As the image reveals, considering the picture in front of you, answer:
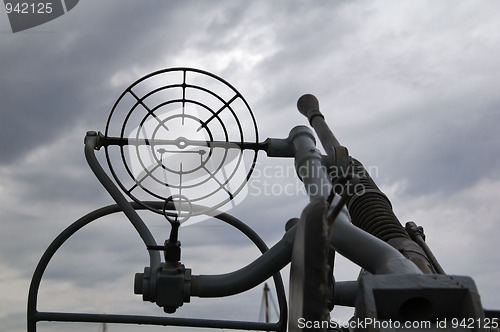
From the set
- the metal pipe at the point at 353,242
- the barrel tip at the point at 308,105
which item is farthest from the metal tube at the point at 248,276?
the barrel tip at the point at 308,105

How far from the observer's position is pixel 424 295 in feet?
6.35

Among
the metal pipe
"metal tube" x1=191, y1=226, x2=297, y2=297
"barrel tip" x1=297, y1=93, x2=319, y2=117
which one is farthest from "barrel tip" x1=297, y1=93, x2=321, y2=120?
"metal tube" x1=191, y1=226, x2=297, y2=297

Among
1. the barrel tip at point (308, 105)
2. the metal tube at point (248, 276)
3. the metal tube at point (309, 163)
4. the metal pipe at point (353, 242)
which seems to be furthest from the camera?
the barrel tip at point (308, 105)

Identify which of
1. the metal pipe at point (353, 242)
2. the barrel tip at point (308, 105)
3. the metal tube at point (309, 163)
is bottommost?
the metal pipe at point (353, 242)

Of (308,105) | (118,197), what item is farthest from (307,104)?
(118,197)

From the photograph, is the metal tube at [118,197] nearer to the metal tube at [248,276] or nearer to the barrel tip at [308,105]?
the metal tube at [248,276]

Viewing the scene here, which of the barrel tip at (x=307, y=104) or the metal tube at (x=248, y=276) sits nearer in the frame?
the metal tube at (x=248, y=276)

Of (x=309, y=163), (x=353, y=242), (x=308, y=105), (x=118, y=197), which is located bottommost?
(x=353, y=242)

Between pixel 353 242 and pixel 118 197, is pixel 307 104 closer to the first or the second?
pixel 118 197

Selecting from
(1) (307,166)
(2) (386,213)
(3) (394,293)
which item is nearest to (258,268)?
(1) (307,166)

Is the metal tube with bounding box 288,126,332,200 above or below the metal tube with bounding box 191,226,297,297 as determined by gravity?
above

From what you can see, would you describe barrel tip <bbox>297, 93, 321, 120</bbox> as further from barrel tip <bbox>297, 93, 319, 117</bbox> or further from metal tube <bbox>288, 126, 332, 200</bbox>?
metal tube <bbox>288, 126, 332, 200</bbox>

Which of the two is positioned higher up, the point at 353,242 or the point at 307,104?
the point at 307,104

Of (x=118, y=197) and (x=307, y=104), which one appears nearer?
(x=118, y=197)
